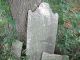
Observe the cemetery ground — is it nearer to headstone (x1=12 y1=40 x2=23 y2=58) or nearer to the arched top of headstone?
headstone (x1=12 y1=40 x2=23 y2=58)

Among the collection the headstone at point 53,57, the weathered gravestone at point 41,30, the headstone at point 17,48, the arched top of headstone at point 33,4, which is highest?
the arched top of headstone at point 33,4

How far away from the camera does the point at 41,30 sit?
10.3 ft

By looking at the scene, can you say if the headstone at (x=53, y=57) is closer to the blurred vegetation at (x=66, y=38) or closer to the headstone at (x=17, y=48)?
the blurred vegetation at (x=66, y=38)

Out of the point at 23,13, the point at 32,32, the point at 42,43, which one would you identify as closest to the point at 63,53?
the point at 42,43

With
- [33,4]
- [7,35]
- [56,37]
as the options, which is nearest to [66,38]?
[56,37]

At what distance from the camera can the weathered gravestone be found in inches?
121

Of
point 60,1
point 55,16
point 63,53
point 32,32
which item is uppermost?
point 60,1

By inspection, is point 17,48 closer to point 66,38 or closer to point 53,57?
point 53,57

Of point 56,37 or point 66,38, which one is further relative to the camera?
point 66,38

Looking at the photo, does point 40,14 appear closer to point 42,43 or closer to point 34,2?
point 34,2

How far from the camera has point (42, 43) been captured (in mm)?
3201

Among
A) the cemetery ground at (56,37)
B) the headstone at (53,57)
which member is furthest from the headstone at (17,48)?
the headstone at (53,57)

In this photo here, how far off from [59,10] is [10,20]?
2.78 ft

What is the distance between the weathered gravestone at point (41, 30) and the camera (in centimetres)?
306
